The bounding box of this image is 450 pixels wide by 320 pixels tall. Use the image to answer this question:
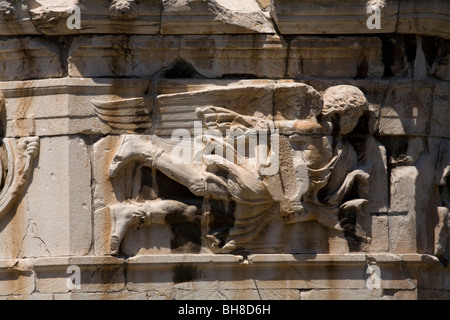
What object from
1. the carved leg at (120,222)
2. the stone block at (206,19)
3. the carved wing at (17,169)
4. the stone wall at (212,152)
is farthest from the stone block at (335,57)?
the carved wing at (17,169)

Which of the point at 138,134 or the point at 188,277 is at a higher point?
the point at 138,134

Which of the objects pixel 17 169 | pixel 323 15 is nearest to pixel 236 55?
pixel 323 15

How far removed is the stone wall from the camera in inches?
427

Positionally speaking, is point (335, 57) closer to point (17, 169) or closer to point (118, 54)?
point (118, 54)

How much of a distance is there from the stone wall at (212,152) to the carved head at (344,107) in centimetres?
1

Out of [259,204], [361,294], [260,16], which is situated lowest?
[361,294]

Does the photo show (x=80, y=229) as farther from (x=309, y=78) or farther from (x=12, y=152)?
(x=309, y=78)

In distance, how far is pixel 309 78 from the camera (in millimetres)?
11109

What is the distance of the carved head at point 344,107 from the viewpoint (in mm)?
10906

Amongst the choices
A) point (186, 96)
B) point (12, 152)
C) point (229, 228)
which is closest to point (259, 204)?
point (229, 228)

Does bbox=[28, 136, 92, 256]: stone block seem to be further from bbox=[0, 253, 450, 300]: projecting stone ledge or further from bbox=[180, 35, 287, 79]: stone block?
bbox=[180, 35, 287, 79]: stone block

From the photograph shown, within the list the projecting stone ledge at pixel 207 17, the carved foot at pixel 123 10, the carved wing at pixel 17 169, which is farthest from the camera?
the carved wing at pixel 17 169

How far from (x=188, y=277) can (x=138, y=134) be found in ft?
4.14

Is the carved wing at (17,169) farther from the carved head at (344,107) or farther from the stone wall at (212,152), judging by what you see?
the carved head at (344,107)
